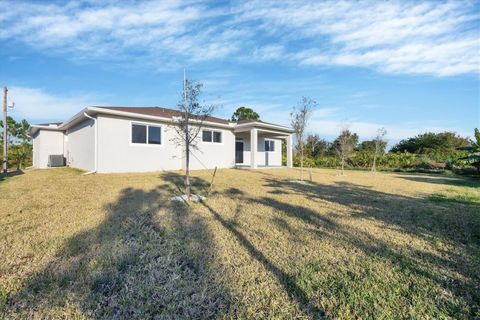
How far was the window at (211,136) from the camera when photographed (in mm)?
16062

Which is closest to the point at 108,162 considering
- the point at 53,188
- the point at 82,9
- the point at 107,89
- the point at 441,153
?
the point at 53,188

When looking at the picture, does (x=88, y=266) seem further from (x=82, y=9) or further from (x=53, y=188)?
(x=82, y=9)

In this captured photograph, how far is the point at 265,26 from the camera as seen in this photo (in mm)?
11625

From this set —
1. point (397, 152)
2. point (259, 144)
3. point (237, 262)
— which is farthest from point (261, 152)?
point (237, 262)

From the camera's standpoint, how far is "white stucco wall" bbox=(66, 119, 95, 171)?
12.5m

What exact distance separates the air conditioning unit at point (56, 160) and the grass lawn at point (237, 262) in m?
12.8

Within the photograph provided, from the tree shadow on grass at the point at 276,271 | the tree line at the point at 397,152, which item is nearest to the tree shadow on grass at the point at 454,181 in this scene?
the tree line at the point at 397,152

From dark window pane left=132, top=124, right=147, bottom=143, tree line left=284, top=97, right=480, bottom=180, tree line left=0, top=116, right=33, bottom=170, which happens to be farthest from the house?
tree line left=284, top=97, right=480, bottom=180

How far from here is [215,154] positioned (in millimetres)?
16578

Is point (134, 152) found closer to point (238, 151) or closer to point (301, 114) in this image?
point (301, 114)

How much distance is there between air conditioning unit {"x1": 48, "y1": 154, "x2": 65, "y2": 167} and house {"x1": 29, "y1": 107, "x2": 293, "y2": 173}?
0.30 meters

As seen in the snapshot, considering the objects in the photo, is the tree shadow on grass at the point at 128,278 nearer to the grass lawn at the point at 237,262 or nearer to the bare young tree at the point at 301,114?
the grass lawn at the point at 237,262

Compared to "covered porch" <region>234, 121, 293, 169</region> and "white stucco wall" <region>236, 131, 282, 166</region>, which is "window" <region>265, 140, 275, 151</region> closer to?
"covered porch" <region>234, 121, 293, 169</region>

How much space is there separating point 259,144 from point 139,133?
10436 mm
